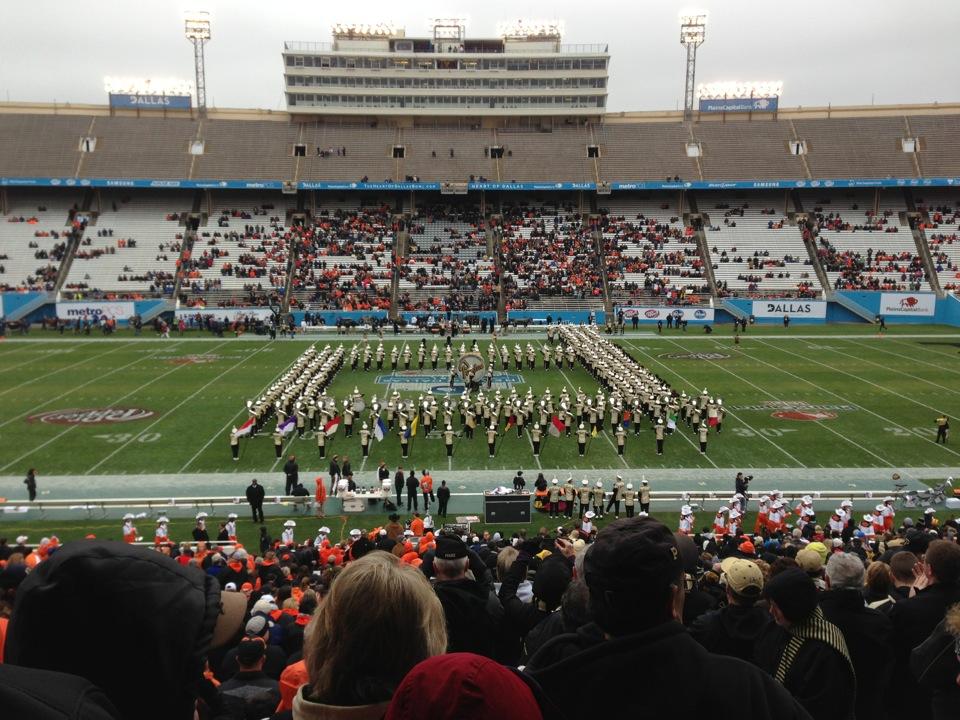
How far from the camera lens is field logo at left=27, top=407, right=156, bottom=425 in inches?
830

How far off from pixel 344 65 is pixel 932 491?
160ft

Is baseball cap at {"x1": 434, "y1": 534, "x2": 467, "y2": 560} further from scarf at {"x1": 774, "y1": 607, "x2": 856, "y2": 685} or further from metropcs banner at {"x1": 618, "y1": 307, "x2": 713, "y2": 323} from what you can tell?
metropcs banner at {"x1": 618, "y1": 307, "x2": 713, "y2": 323}

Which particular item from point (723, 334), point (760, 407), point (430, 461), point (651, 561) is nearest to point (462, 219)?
point (723, 334)

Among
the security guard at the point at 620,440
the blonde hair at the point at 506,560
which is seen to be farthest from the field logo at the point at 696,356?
the blonde hair at the point at 506,560

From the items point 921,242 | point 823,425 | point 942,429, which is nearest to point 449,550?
point 942,429

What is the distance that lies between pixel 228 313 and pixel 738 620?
38518 millimetres

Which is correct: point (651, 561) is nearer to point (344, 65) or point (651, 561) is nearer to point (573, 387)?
point (573, 387)

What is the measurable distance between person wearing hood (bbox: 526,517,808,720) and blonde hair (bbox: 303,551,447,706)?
1.16 feet

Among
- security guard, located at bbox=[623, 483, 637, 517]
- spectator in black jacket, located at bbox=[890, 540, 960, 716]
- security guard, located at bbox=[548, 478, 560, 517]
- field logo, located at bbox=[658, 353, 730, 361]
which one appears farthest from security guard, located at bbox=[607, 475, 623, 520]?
field logo, located at bbox=[658, 353, 730, 361]

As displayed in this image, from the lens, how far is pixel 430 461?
1775cm

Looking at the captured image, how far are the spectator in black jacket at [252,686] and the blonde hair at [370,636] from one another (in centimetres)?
162

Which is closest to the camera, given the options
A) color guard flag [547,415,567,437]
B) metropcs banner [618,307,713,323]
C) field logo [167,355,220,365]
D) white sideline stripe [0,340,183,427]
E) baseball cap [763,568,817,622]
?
baseball cap [763,568,817,622]

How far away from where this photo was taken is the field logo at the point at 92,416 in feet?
69.2

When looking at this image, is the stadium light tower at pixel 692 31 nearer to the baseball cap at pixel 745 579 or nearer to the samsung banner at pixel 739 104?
the samsung banner at pixel 739 104
